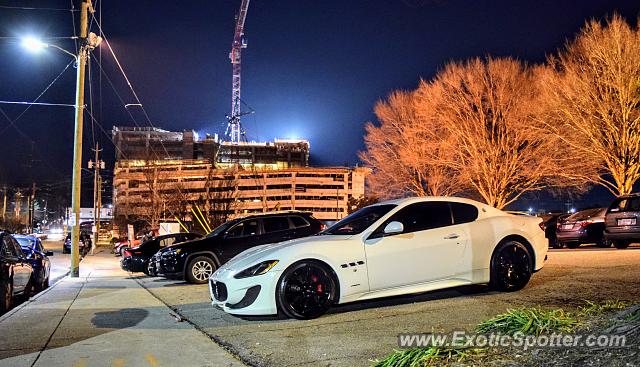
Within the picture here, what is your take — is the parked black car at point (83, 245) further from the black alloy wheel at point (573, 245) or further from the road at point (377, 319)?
the road at point (377, 319)

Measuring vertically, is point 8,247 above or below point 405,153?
below

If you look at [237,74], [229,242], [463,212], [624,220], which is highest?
[237,74]

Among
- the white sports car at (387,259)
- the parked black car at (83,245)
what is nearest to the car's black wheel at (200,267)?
the white sports car at (387,259)

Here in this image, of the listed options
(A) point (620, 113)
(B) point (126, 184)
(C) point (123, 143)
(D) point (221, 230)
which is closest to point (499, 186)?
(A) point (620, 113)

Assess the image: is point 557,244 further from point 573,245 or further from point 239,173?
point 239,173

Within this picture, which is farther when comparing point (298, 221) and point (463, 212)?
point (298, 221)

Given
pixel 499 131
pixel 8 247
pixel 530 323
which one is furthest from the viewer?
pixel 499 131

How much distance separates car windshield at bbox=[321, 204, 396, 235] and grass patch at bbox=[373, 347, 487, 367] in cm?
302

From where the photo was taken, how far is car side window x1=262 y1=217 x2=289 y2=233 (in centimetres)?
1295

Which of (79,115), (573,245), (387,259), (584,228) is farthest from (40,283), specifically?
(573,245)

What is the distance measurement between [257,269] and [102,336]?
2067mm

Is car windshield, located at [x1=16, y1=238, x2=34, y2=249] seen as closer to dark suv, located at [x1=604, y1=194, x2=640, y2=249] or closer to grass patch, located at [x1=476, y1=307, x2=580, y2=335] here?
grass patch, located at [x1=476, y1=307, x2=580, y2=335]

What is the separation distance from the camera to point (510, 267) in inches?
305

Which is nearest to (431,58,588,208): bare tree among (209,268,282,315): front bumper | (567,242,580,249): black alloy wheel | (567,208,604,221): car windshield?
(567,242,580,249): black alloy wheel
